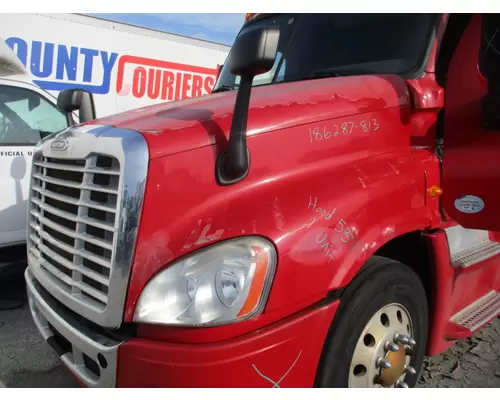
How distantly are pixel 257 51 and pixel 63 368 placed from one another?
2.58m

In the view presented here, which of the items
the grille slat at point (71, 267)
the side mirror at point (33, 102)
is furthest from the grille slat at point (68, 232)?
the side mirror at point (33, 102)

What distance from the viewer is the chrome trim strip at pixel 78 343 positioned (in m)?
1.83

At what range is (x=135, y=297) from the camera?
69.9 inches

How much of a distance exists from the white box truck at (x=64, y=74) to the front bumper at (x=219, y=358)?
9.69 feet

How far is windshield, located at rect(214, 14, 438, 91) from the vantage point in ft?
9.03

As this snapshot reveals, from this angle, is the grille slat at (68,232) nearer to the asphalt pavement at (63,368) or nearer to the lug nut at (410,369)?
the asphalt pavement at (63,368)

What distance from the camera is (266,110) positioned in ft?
A: 7.00

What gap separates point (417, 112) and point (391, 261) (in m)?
0.91

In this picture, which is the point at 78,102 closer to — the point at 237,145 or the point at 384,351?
the point at 237,145

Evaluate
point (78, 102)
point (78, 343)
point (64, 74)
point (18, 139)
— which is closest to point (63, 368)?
point (78, 343)

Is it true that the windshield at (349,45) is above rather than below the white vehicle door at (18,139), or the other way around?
above

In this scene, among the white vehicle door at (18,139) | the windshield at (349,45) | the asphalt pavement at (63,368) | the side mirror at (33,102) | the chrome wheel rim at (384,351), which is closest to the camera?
the chrome wheel rim at (384,351)

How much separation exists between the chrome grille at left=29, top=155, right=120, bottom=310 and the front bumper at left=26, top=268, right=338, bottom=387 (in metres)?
0.22

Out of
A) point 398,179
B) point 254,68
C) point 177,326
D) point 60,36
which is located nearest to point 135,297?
point 177,326
